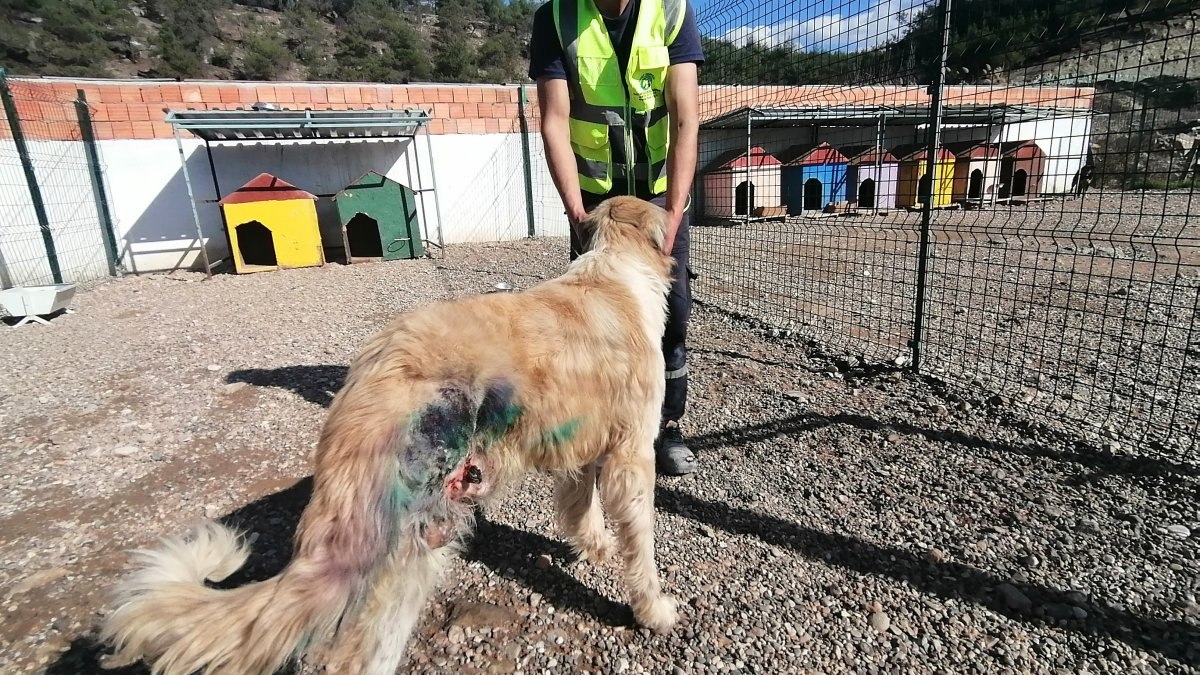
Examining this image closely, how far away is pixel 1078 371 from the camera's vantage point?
170 inches

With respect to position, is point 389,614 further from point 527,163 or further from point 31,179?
point 527,163

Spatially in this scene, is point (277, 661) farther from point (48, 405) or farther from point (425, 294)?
point (425, 294)

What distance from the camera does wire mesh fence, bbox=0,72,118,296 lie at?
9195mm

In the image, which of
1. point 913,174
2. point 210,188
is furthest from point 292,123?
point 913,174

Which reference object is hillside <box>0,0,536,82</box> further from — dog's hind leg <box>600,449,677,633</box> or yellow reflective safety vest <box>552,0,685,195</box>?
dog's hind leg <box>600,449,677,633</box>

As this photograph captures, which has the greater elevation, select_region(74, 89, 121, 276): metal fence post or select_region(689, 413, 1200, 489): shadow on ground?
select_region(74, 89, 121, 276): metal fence post

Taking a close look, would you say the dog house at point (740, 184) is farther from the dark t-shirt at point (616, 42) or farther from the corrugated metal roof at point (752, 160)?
the dark t-shirt at point (616, 42)

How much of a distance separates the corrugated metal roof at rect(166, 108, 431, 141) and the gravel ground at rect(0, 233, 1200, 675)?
6.58 m

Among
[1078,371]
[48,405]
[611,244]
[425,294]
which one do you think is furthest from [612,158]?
[425,294]

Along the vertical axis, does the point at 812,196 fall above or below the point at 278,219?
below

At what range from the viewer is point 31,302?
6.99 m

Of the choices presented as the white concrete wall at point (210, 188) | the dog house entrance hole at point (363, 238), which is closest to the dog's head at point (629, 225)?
the white concrete wall at point (210, 188)

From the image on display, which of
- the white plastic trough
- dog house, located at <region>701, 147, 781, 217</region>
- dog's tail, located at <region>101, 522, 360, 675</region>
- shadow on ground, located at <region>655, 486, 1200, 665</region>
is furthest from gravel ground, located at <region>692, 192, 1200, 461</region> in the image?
the white plastic trough

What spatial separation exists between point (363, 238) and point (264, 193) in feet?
6.96
